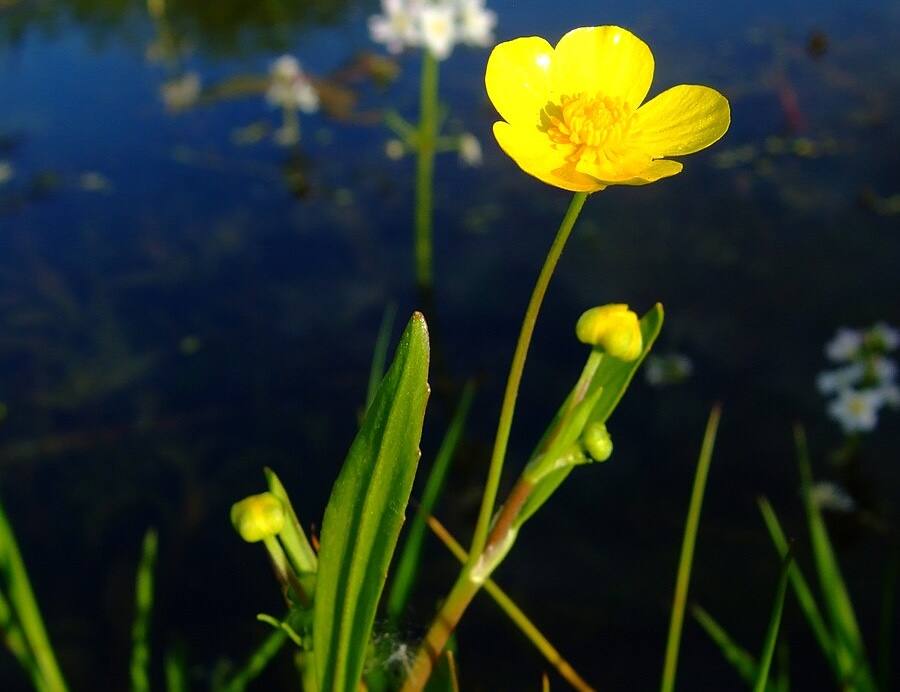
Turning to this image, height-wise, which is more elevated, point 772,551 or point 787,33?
point 787,33

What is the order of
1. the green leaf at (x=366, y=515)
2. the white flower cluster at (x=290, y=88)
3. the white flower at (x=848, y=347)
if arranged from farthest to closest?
1. the white flower cluster at (x=290, y=88)
2. the white flower at (x=848, y=347)
3. the green leaf at (x=366, y=515)

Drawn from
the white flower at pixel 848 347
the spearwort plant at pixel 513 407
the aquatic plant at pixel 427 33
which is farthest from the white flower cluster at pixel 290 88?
the spearwort plant at pixel 513 407

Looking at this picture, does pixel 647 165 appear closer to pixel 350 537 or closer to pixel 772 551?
pixel 350 537

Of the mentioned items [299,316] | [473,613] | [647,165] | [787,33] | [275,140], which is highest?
[787,33]

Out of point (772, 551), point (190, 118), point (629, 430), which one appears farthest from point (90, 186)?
point (772, 551)

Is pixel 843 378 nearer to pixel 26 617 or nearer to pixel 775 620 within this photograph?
pixel 775 620

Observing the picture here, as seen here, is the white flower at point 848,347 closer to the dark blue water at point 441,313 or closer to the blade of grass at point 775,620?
the dark blue water at point 441,313
